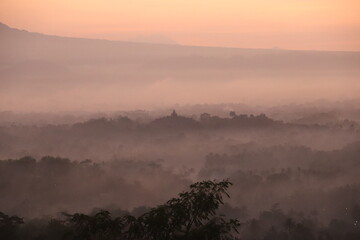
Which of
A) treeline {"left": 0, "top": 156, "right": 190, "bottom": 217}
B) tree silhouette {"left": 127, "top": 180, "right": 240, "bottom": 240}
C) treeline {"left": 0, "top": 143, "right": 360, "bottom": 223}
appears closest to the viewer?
tree silhouette {"left": 127, "top": 180, "right": 240, "bottom": 240}

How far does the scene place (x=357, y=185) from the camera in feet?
550

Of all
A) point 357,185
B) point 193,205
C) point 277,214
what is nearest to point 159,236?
point 193,205

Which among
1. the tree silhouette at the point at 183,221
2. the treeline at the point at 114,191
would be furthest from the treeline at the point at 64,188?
the tree silhouette at the point at 183,221

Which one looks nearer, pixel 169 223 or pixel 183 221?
pixel 169 223

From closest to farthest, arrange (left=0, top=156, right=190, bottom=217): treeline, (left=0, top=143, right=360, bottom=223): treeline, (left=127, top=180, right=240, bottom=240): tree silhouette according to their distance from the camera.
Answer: (left=127, top=180, right=240, bottom=240): tree silhouette → (left=0, top=156, right=190, bottom=217): treeline → (left=0, top=143, right=360, bottom=223): treeline

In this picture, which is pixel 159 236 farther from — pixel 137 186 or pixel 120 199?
pixel 137 186

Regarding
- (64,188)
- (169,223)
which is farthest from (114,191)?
(169,223)

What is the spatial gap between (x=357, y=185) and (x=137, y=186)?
272 feet

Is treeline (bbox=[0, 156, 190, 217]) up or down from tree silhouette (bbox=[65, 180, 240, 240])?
down

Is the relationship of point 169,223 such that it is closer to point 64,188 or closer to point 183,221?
point 183,221

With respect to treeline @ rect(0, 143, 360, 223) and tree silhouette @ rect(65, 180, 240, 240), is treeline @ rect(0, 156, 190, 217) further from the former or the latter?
tree silhouette @ rect(65, 180, 240, 240)

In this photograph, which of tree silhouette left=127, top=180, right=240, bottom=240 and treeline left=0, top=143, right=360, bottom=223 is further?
treeline left=0, top=143, right=360, bottom=223

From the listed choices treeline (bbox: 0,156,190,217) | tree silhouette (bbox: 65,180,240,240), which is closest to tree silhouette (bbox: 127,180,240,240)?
tree silhouette (bbox: 65,180,240,240)

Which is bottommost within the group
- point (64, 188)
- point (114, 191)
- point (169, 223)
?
point (114, 191)
